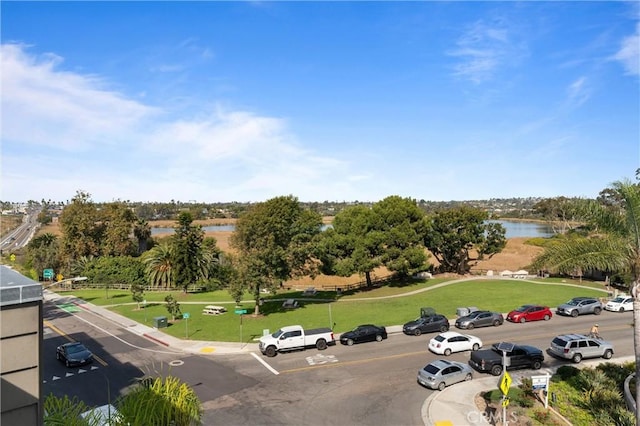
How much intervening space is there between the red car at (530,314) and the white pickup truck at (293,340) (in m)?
16.7

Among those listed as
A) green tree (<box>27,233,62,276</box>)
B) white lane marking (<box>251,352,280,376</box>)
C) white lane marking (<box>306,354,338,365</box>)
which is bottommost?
white lane marking (<box>251,352,280,376</box>)

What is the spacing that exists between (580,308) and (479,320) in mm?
10708

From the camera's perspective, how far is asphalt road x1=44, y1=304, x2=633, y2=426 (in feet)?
65.4

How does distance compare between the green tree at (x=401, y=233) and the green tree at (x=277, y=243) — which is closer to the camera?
the green tree at (x=277, y=243)

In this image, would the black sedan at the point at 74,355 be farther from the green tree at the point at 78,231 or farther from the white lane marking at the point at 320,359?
the green tree at the point at 78,231

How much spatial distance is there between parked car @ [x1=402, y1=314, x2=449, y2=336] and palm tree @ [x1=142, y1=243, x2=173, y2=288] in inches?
1758

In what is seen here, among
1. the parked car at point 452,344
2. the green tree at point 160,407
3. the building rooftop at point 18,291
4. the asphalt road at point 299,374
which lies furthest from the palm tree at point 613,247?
the building rooftop at point 18,291

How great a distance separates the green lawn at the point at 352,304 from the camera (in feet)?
123

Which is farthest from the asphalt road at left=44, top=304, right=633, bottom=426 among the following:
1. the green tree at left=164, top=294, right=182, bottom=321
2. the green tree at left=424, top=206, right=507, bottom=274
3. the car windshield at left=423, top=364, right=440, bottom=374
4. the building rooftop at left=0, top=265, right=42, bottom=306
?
the green tree at left=424, top=206, right=507, bottom=274

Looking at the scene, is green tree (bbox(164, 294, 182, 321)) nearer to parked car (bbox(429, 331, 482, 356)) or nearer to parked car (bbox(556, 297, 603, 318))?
parked car (bbox(429, 331, 482, 356))

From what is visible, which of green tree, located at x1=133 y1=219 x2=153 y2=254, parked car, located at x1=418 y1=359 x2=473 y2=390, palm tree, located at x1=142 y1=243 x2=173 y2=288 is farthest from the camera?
green tree, located at x1=133 y1=219 x2=153 y2=254

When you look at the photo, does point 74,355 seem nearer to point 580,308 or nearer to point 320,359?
point 320,359

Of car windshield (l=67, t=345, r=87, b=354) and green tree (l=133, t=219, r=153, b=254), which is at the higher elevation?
green tree (l=133, t=219, r=153, b=254)

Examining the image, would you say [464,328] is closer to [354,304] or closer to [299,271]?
[354,304]
